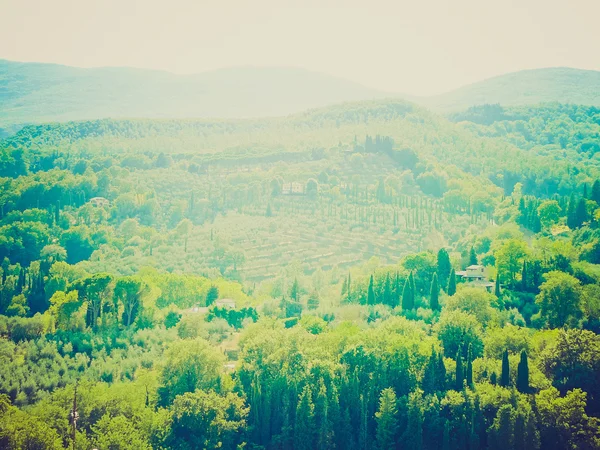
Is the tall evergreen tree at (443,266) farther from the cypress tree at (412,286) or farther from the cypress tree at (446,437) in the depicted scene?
the cypress tree at (446,437)

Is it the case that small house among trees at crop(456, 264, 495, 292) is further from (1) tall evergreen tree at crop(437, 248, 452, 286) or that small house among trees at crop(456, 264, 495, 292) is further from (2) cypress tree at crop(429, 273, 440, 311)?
(2) cypress tree at crop(429, 273, 440, 311)

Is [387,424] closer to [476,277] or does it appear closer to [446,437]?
[446,437]

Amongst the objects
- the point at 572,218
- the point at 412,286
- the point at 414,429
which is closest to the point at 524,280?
the point at 412,286

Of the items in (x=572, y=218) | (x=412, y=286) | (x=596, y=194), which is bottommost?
(x=412, y=286)

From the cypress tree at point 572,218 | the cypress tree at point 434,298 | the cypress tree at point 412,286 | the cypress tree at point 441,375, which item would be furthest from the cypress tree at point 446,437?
the cypress tree at point 572,218

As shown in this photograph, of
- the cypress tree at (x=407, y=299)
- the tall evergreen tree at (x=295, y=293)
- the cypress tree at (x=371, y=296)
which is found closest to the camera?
the cypress tree at (x=407, y=299)

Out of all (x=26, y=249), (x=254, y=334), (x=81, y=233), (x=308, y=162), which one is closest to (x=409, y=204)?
(x=308, y=162)
